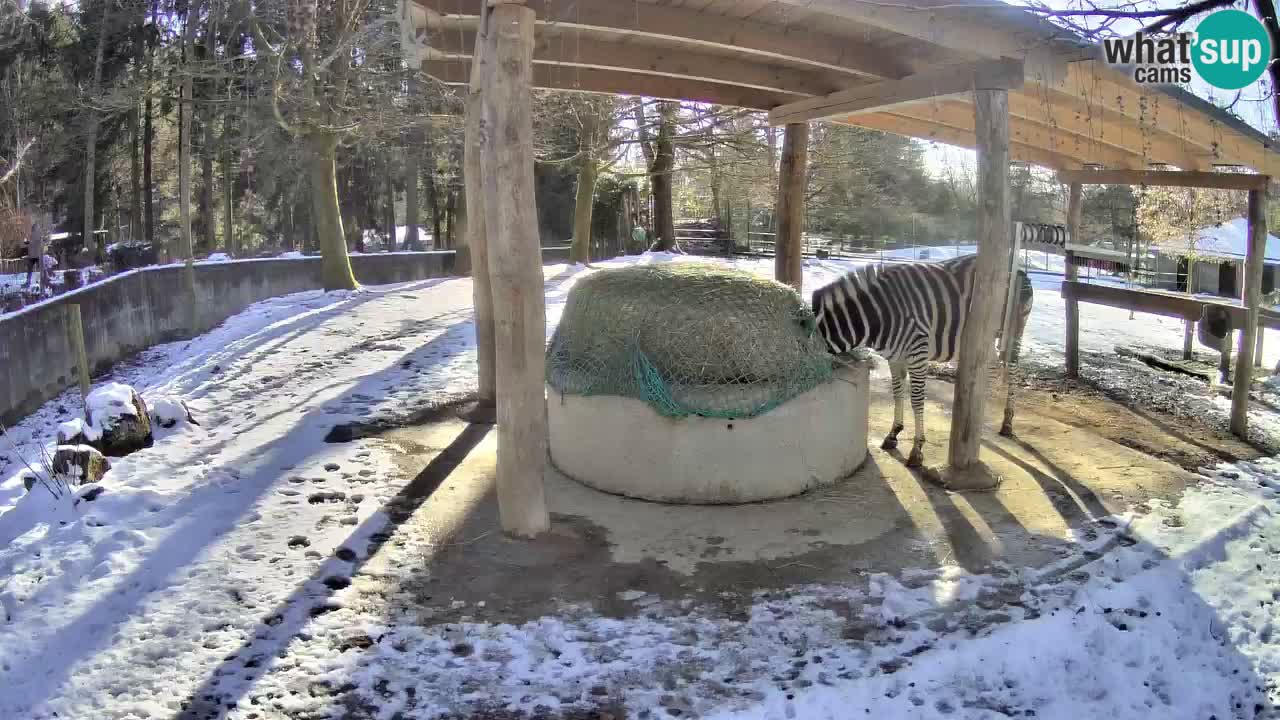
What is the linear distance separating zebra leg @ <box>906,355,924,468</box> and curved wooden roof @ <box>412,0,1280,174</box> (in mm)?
2125

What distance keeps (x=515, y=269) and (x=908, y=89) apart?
144 inches

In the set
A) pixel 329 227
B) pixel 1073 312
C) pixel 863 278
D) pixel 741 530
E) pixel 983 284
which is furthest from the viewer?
pixel 329 227

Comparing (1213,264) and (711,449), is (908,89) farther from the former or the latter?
(1213,264)

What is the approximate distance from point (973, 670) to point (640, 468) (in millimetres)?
2707

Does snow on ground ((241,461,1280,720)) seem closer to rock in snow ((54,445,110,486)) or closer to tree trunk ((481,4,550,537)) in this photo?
tree trunk ((481,4,550,537))

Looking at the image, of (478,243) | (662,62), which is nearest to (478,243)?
(478,243)

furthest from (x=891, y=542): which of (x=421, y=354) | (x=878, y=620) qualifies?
(x=421, y=354)

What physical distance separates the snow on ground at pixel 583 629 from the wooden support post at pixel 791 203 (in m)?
4.34

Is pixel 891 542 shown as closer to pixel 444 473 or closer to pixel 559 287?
pixel 444 473

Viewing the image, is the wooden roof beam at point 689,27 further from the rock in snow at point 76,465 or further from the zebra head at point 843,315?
the rock in snow at point 76,465

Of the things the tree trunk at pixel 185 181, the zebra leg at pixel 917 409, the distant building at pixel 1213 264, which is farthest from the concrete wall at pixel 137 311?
the distant building at pixel 1213 264

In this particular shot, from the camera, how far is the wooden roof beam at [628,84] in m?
7.52

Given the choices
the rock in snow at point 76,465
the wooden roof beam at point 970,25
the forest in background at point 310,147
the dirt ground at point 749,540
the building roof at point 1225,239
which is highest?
the forest in background at point 310,147

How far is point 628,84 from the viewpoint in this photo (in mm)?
8219
